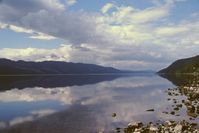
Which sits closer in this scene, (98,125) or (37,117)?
(98,125)

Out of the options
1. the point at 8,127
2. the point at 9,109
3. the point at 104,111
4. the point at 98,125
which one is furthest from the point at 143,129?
the point at 9,109

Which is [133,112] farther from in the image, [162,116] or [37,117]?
[37,117]

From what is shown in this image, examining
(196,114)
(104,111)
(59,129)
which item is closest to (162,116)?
(196,114)

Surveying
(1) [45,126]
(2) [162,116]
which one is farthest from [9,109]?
(2) [162,116]

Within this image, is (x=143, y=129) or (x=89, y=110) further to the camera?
(x=89, y=110)

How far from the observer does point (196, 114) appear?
5422 centimetres

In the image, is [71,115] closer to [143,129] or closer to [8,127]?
[8,127]

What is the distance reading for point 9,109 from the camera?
67.0 metres

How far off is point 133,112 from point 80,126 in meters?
18.0

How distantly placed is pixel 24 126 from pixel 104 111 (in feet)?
66.0

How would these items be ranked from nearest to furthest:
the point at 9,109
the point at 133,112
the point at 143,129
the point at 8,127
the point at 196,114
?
the point at 143,129, the point at 8,127, the point at 196,114, the point at 133,112, the point at 9,109

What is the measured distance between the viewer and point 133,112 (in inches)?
2443

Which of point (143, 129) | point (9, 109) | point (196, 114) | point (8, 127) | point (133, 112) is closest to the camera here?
point (143, 129)

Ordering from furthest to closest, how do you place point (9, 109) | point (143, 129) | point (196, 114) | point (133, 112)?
point (9, 109) → point (133, 112) → point (196, 114) → point (143, 129)
